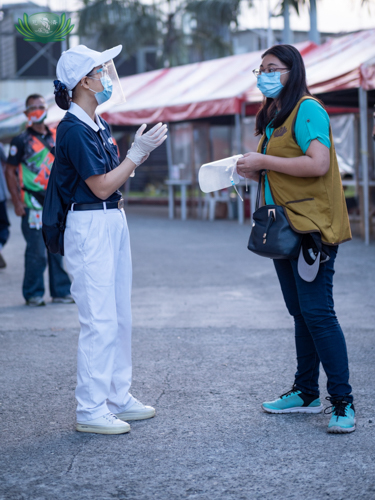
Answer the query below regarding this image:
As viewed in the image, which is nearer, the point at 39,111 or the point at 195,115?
the point at 39,111

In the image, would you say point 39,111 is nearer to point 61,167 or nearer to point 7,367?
point 7,367

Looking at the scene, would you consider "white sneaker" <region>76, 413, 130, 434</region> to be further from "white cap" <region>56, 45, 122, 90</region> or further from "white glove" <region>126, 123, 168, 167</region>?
"white cap" <region>56, 45, 122, 90</region>

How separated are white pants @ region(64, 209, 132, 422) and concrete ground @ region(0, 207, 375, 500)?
23 cm

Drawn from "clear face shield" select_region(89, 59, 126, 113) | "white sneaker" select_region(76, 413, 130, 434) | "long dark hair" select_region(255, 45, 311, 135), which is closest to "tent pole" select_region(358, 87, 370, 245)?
"long dark hair" select_region(255, 45, 311, 135)

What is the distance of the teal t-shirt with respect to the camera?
3.30m

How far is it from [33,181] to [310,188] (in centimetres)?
415

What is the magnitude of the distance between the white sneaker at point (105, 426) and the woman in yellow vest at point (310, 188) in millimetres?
1015

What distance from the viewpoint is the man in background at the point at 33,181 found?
694 centimetres

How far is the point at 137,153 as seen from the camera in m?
3.45

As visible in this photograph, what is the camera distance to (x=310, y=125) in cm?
330

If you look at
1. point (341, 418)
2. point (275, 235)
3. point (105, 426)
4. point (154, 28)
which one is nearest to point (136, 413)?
point (105, 426)

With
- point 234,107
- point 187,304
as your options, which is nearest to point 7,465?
point 187,304

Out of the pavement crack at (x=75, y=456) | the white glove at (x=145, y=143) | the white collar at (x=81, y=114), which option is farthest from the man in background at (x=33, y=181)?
the pavement crack at (x=75, y=456)

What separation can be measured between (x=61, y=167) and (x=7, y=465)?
1404 mm
